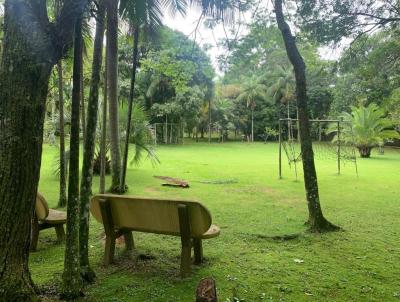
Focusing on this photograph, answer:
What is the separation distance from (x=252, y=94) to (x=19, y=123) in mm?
36134

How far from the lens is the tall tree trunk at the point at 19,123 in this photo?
254 cm

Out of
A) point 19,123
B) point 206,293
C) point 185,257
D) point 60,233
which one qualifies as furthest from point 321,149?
point 19,123

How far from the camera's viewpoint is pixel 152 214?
3.62 m

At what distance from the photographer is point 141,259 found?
4.09 m

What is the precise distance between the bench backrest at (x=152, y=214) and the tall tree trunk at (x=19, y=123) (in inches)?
45.0

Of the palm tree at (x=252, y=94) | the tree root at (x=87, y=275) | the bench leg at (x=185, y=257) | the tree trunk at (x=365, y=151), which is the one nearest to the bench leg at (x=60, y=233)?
the tree root at (x=87, y=275)

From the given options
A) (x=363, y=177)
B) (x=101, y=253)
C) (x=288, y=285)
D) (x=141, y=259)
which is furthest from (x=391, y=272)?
(x=363, y=177)

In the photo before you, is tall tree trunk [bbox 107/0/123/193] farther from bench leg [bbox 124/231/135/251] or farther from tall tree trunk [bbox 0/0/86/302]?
tall tree trunk [bbox 0/0/86/302]

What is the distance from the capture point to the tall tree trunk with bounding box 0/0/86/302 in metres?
2.54

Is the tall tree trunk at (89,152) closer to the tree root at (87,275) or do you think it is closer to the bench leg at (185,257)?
the tree root at (87,275)

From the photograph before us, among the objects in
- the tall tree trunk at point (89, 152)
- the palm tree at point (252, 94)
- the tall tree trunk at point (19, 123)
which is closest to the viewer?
the tall tree trunk at point (19, 123)

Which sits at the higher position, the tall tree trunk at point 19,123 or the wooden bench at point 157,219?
the tall tree trunk at point 19,123

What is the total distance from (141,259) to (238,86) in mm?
35957

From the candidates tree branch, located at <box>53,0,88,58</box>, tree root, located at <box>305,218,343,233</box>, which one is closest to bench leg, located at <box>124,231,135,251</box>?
tree branch, located at <box>53,0,88,58</box>
